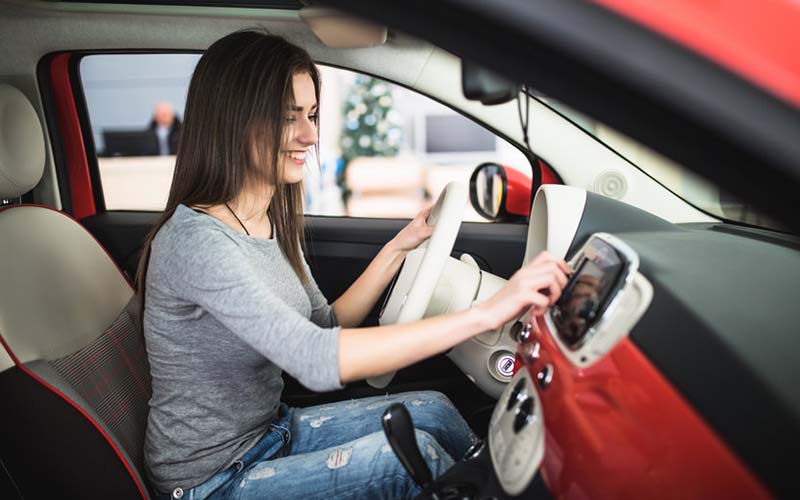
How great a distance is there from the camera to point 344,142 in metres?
7.41

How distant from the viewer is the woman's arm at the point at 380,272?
4.61 feet

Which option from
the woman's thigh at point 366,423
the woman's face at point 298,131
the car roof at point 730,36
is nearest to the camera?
the car roof at point 730,36

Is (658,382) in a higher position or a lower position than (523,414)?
higher

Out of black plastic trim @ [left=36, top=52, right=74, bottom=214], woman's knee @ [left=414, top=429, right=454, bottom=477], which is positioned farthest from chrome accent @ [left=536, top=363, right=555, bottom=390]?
black plastic trim @ [left=36, top=52, right=74, bottom=214]

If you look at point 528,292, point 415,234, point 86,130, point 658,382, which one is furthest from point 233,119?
point 86,130

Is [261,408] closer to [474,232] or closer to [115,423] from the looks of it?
[115,423]

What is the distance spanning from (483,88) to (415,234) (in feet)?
2.21

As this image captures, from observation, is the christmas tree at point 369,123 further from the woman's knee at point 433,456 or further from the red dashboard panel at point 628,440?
the red dashboard panel at point 628,440

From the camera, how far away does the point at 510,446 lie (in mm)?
831

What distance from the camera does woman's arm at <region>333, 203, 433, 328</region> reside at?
140cm

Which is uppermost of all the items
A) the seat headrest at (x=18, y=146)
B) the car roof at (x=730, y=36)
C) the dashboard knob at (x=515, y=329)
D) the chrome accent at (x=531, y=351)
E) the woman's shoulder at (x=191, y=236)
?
the car roof at (x=730, y=36)

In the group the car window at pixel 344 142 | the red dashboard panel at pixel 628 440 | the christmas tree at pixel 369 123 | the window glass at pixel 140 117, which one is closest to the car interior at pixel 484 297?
the red dashboard panel at pixel 628 440

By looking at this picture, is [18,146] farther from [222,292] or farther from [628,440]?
[628,440]

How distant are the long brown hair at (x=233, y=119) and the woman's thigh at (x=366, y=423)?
50 cm
